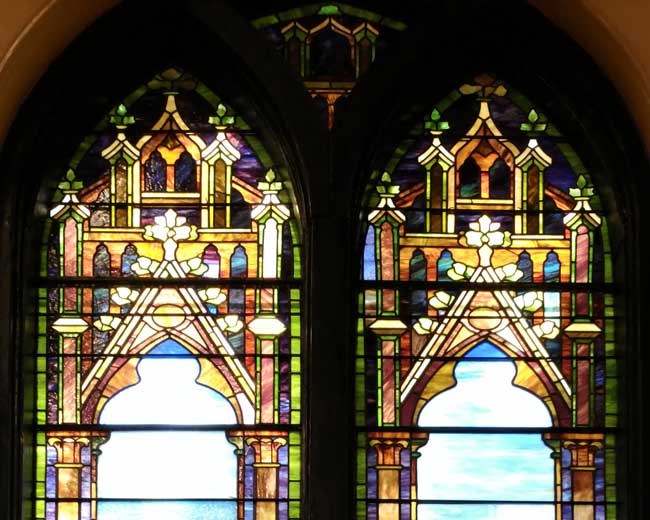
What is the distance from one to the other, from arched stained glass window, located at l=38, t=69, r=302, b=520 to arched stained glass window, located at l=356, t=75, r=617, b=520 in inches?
10.9

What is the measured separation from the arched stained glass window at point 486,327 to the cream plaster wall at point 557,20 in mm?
326

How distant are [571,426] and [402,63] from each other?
120cm

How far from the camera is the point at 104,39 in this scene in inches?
219

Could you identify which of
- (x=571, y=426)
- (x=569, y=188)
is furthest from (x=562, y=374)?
(x=569, y=188)

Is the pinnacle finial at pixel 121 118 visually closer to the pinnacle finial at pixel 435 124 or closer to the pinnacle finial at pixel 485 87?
the pinnacle finial at pixel 435 124

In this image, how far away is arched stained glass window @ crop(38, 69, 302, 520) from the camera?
546cm

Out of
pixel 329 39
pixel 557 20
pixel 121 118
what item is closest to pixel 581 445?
pixel 557 20

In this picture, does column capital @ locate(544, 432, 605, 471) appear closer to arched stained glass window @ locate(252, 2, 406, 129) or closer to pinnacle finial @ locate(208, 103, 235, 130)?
arched stained glass window @ locate(252, 2, 406, 129)

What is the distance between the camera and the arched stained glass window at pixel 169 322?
5465 millimetres

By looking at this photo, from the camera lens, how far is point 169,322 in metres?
5.54

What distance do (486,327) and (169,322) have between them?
954 millimetres

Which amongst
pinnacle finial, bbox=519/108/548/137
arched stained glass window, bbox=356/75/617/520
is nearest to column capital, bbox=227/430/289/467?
arched stained glass window, bbox=356/75/617/520

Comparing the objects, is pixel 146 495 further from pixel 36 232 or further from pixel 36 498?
pixel 36 232

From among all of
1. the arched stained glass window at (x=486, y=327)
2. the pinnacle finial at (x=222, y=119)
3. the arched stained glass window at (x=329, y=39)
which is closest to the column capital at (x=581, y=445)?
the arched stained glass window at (x=486, y=327)
